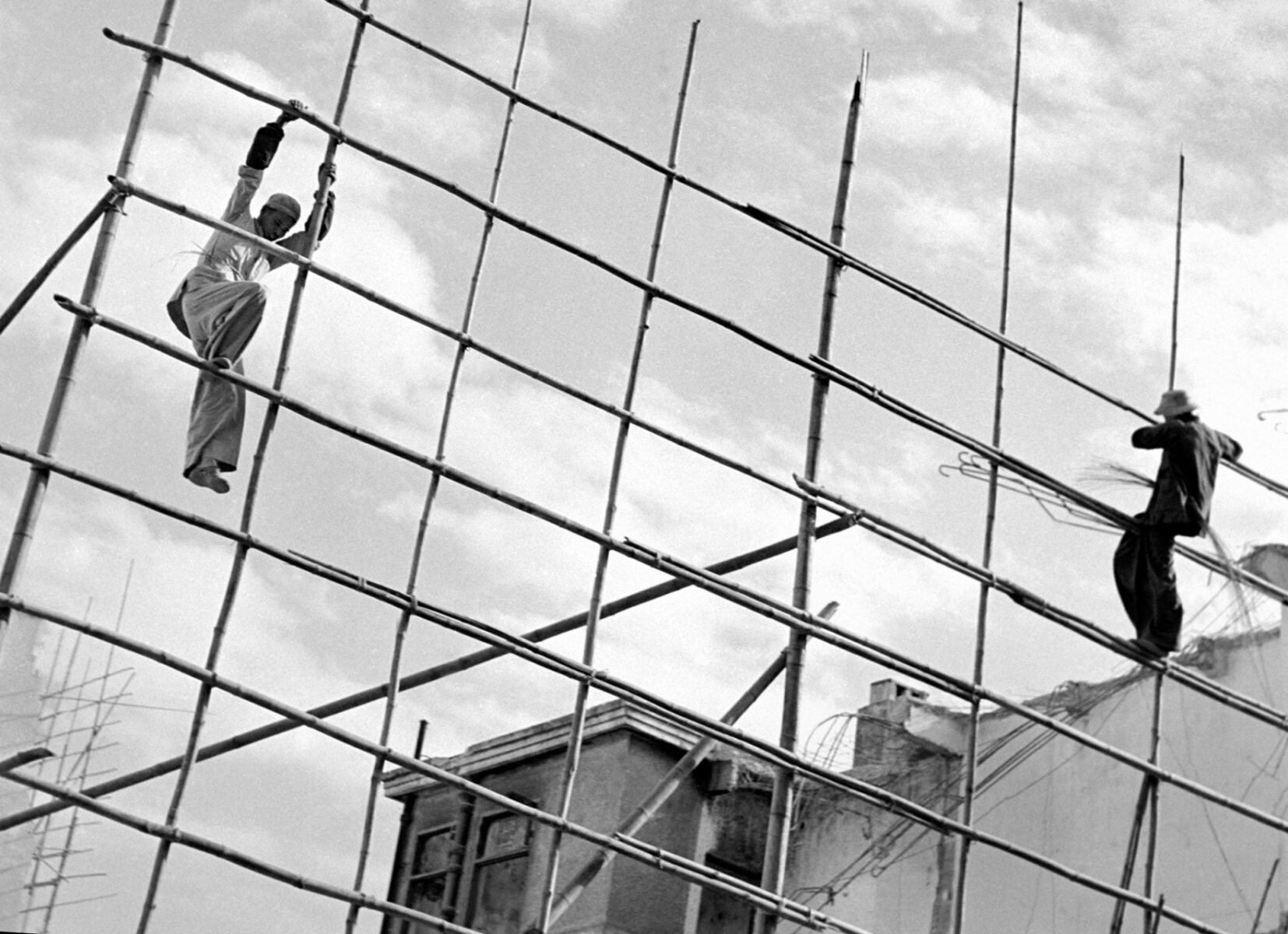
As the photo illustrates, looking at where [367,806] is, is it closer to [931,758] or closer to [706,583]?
[706,583]

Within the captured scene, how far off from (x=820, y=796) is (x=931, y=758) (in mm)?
898

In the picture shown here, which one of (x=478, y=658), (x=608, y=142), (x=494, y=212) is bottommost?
(x=478, y=658)

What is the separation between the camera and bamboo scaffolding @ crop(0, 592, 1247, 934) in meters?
6.78

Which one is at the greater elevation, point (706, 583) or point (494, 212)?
point (494, 212)

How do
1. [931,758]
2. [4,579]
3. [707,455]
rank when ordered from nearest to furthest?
[4,579] < [707,455] < [931,758]

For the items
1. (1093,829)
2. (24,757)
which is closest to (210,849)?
(24,757)

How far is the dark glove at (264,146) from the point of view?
306 inches

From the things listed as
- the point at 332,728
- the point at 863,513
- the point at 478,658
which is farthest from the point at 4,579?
the point at 863,513

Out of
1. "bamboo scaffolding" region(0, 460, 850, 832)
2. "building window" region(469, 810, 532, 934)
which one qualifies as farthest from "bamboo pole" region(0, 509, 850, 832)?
"building window" region(469, 810, 532, 934)

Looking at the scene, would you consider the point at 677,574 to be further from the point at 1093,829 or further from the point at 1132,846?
the point at 1093,829

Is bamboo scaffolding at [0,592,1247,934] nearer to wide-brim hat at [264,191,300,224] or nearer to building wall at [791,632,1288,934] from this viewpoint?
wide-brim hat at [264,191,300,224]

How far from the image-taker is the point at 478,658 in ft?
26.0

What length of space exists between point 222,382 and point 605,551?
4.91ft

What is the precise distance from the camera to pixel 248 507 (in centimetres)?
714
